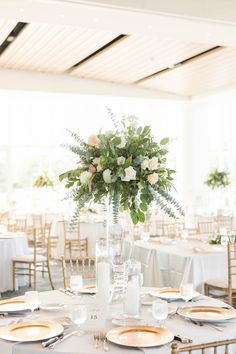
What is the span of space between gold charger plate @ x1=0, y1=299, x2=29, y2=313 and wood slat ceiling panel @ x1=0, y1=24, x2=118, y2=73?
21.5ft

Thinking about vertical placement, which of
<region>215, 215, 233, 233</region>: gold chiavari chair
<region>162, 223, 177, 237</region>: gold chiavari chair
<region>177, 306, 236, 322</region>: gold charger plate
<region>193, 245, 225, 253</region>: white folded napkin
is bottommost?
<region>177, 306, 236, 322</region>: gold charger plate

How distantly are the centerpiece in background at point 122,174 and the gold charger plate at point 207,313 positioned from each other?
0.48 meters

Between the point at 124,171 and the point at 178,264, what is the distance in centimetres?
293

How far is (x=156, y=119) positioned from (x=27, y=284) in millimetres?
8868

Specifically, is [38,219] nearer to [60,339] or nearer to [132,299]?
[132,299]

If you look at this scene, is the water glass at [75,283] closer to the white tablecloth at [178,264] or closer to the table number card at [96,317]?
the table number card at [96,317]

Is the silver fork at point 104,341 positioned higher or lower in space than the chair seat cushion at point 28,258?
lower

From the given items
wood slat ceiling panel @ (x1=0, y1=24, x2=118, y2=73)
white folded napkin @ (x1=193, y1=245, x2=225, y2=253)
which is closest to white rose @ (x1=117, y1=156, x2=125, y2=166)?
white folded napkin @ (x1=193, y1=245, x2=225, y2=253)

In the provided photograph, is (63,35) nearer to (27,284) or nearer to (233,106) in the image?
(27,284)

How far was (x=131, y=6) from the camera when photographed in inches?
261

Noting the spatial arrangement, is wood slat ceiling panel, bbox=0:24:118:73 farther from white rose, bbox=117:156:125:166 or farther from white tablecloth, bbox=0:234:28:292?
white rose, bbox=117:156:125:166

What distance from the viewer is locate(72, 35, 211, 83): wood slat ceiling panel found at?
10.1 m

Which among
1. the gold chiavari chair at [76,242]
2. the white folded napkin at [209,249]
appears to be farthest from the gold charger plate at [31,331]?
the gold chiavari chair at [76,242]

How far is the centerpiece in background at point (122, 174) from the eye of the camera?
125 inches
